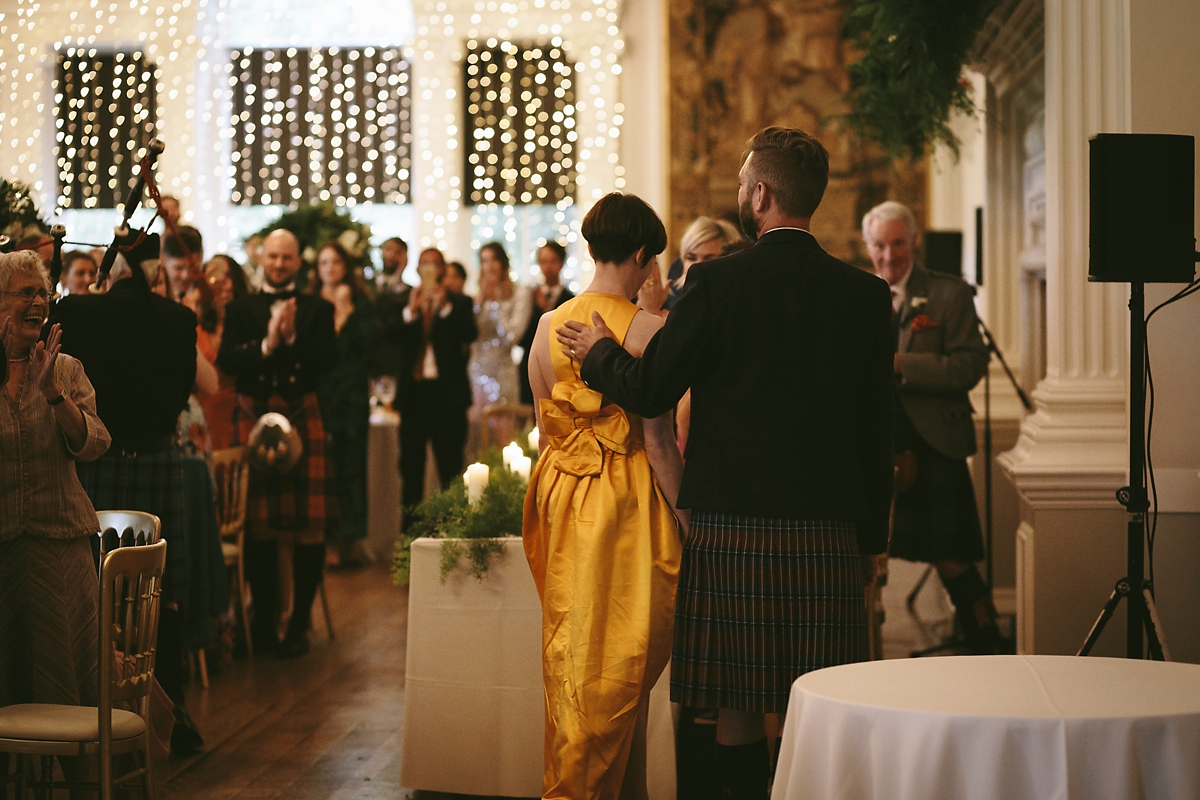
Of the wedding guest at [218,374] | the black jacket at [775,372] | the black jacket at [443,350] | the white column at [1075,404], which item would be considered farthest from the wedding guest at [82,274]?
the white column at [1075,404]

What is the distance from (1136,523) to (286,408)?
353 centimetres

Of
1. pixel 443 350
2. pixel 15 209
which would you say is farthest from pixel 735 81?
pixel 15 209

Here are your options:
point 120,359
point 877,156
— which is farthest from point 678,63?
point 120,359

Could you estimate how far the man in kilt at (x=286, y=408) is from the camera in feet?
17.4

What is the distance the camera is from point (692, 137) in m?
9.49

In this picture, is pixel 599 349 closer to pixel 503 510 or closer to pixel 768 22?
pixel 503 510

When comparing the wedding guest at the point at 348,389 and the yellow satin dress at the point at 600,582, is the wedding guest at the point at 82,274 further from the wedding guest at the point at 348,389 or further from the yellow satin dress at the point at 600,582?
the yellow satin dress at the point at 600,582

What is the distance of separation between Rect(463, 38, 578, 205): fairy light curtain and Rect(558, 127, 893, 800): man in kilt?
8.41 m

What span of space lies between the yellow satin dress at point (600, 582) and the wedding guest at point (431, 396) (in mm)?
4535

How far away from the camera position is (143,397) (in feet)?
12.7

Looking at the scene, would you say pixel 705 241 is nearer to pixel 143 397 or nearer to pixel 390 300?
pixel 143 397

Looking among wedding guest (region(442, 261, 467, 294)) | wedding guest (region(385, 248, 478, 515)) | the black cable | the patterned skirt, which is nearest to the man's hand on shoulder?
the patterned skirt

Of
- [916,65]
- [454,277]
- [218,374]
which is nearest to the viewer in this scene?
[916,65]

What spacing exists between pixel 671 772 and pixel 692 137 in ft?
22.6
